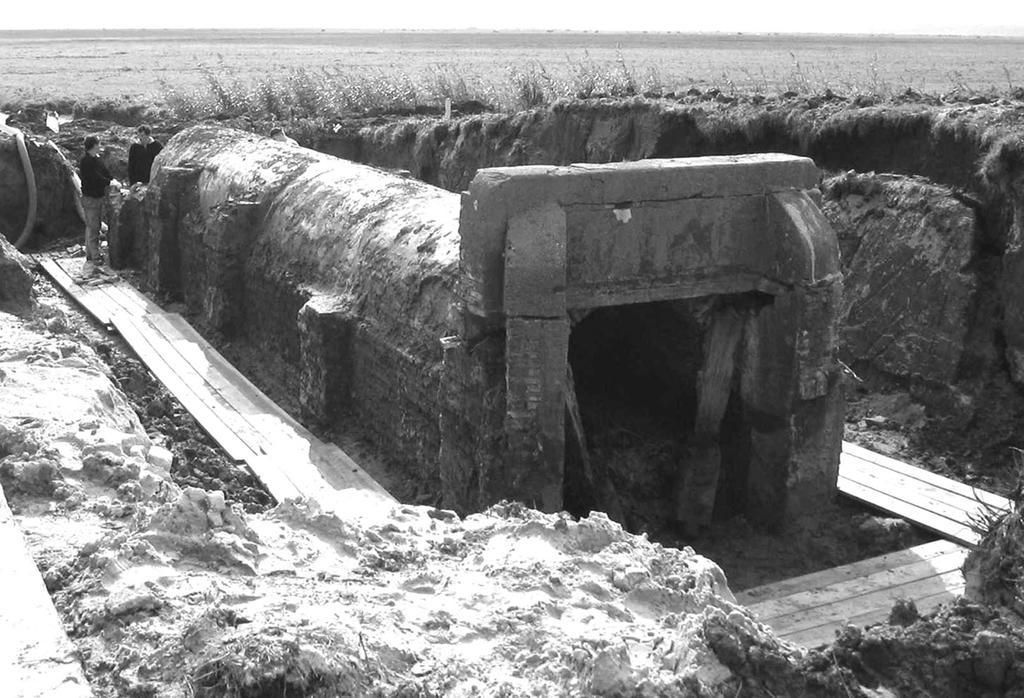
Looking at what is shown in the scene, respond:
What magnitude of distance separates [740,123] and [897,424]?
16.0ft

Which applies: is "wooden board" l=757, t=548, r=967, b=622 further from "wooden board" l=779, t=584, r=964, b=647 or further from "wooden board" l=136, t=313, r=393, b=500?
"wooden board" l=136, t=313, r=393, b=500

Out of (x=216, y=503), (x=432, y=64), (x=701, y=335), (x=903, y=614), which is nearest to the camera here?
(x=903, y=614)

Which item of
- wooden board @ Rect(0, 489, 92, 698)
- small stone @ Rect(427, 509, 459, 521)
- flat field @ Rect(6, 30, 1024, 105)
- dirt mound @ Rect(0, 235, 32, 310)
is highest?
wooden board @ Rect(0, 489, 92, 698)

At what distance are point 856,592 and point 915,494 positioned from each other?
160cm

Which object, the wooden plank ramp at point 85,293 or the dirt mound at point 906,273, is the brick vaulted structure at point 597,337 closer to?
the dirt mound at point 906,273

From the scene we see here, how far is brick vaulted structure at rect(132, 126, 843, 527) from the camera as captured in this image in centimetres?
713

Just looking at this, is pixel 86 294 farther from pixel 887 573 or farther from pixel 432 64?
pixel 432 64

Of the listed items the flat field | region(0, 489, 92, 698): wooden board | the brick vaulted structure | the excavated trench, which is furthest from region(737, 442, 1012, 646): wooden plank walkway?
the flat field

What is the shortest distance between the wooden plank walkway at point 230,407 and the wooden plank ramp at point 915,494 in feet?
10.8

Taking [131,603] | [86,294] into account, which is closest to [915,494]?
[131,603]

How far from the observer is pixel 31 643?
12.3ft

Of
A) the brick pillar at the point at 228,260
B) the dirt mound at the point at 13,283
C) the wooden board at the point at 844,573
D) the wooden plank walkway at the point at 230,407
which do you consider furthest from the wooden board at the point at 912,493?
the dirt mound at the point at 13,283

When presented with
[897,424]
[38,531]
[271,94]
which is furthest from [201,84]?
[38,531]

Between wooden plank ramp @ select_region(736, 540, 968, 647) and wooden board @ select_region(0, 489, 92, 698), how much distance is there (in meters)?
3.89
